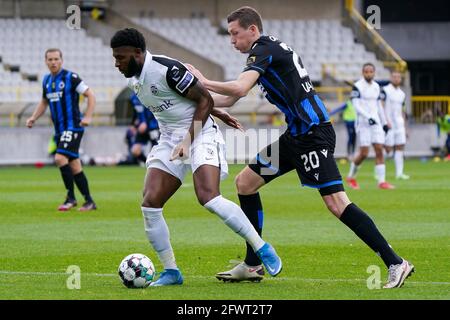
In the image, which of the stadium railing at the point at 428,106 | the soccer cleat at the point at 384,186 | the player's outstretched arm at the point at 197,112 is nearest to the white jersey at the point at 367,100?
the soccer cleat at the point at 384,186

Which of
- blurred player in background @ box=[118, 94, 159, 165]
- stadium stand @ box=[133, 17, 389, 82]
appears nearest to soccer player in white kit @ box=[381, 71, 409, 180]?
blurred player in background @ box=[118, 94, 159, 165]

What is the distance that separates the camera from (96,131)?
114ft

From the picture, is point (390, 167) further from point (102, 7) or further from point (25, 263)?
point (25, 263)

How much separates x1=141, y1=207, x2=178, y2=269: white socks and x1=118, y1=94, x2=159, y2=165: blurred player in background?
14.8 metres

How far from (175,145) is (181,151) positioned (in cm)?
31

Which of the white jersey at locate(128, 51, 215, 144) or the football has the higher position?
the white jersey at locate(128, 51, 215, 144)

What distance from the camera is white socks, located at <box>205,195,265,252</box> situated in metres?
8.30

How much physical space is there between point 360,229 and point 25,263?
11.1ft

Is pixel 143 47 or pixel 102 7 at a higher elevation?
pixel 143 47

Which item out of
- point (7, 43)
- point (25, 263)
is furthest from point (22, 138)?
point (25, 263)

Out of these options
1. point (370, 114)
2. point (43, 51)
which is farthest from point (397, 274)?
point (43, 51)

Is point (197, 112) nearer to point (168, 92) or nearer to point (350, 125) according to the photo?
point (168, 92)

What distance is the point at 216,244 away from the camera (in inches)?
457

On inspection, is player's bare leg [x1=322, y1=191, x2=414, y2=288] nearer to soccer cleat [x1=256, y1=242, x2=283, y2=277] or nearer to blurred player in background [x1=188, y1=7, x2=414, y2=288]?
blurred player in background [x1=188, y1=7, x2=414, y2=288]
